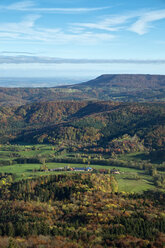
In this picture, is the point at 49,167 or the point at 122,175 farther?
the point at 49,167

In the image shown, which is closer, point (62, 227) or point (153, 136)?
point (62, 227)

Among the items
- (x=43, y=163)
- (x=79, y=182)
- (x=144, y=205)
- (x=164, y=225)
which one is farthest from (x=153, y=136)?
(x=164, y=225)

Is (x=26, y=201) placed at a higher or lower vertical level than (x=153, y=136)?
lower

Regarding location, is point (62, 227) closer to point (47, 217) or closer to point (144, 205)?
point (47, 217)

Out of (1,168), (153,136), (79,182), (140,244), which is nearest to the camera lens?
(140,244)

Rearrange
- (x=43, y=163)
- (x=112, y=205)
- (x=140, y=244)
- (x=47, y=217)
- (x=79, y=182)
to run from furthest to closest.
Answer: (x=43, y=163)
(x=79, y=182)
(x=112, y=205)
(x=47, y=217)
(x=140, y=244)

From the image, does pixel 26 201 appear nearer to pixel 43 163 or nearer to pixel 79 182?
pixel 79 182

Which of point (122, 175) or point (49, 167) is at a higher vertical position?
point (122, 175)

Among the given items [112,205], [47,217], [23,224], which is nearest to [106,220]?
[112,205]

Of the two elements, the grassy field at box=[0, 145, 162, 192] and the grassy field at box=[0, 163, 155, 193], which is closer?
the grassy field at box=[0, 163, 155, 193]

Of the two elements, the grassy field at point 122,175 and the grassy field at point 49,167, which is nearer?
the grassy field at point 122,175
